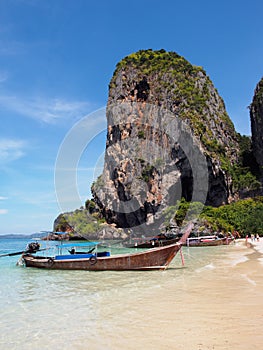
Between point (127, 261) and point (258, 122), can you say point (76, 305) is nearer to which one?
point (127, 261)

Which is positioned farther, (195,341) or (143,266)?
(143,266)

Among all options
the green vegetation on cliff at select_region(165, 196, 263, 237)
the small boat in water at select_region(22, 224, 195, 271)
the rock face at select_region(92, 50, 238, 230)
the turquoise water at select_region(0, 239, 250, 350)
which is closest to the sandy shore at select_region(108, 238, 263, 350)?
the turquoise water at select_region(0, 239, 250, 350)

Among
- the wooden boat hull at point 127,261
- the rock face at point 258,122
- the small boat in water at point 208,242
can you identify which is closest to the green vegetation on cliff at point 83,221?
the small boat in water at point 208,242

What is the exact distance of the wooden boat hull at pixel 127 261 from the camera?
48.6ft

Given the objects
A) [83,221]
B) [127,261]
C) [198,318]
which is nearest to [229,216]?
[127,261]

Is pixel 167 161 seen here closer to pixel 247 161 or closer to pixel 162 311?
pixel 247 161

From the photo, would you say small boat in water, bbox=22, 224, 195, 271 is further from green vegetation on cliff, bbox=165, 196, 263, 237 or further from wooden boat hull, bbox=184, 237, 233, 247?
green vegetation on cliff, bbox=165, 196, 263, 237

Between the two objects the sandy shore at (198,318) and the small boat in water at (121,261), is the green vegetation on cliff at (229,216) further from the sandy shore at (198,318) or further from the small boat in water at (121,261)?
the sandy shore at (198,318)

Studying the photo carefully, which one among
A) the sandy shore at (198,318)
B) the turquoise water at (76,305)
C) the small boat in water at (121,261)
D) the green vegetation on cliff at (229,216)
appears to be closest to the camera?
the sandy shore at (198,318)

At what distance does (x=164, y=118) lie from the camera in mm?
58281

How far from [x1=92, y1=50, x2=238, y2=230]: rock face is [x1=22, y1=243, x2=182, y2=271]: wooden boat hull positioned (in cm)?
3704

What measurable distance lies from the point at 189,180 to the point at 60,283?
42091mm

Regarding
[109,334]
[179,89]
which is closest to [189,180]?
[179,89]

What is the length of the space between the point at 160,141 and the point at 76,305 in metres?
50.8
